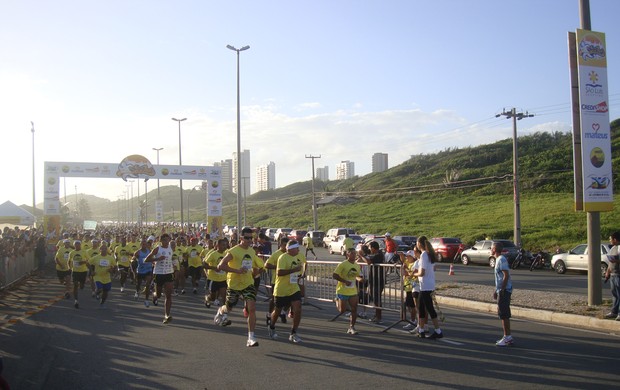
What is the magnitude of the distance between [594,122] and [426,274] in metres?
7.00

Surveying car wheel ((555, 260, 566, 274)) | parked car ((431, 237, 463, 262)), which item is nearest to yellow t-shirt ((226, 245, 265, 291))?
car wheel ((555, 260, 566, 274))

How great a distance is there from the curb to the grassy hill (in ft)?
76.4

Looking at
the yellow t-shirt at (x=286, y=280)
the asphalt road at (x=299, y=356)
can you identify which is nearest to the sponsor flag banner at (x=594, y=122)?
the asphalt road at (x=299, y=356)

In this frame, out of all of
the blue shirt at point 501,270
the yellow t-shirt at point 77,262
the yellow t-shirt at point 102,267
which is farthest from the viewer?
the yellow t-shirt at point 77,262

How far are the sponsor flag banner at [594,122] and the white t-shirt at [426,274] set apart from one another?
233 inches

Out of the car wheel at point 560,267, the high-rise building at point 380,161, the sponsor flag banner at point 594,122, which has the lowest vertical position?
the car wheel at point 560,267

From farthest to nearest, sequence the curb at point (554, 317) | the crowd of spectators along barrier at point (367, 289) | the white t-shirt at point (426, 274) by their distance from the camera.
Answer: the crowd of spectators along barrier at point (367, 289), the curb at point (554, 317), the white t-shirt at point (426, 274)

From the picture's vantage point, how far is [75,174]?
36281mm

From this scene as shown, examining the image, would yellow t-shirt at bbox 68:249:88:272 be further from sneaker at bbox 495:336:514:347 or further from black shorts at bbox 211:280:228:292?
sneaker at bbox 495:336:514:347

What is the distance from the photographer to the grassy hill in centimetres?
4294

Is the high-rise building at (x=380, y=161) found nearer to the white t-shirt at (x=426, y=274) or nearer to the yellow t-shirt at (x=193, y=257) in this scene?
the yellow t-shirt at (x=193, y=257)

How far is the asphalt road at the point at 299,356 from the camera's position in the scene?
7.50 m

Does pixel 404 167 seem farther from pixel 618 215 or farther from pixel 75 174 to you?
pixel 75 174

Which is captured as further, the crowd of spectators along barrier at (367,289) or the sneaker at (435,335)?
the crowd of spectators along barrier at (367,289)
